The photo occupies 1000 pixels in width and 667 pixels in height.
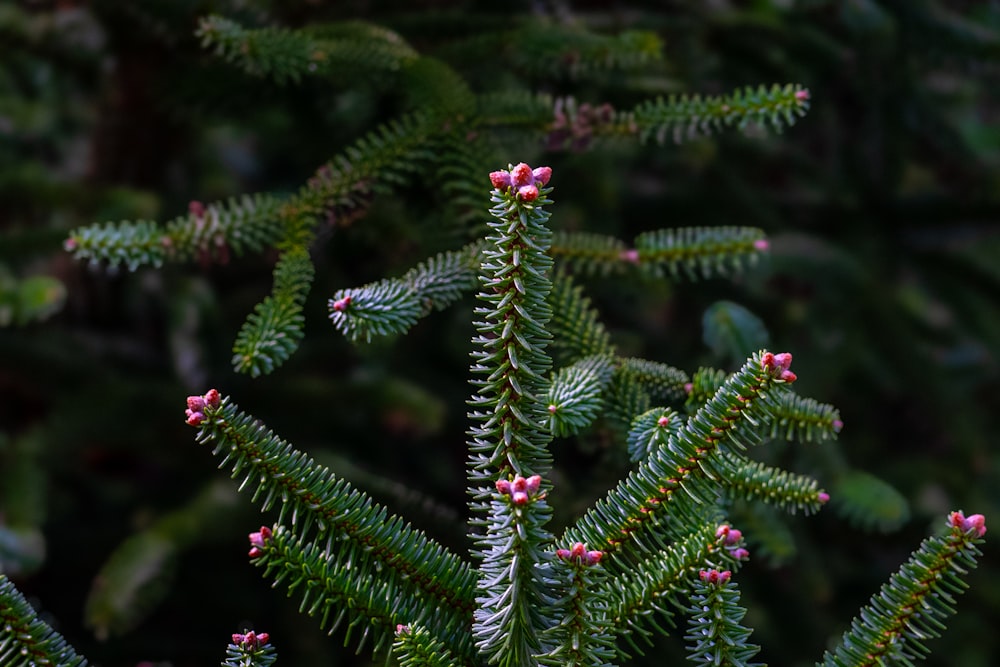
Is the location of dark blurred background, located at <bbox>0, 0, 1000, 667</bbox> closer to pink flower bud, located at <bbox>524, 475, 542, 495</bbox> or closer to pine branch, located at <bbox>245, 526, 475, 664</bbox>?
pine branch, located at <bbox>245, 526, 475, 664</bbox>

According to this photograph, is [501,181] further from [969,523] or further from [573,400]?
[969,523]

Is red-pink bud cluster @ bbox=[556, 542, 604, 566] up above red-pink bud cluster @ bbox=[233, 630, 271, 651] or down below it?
above

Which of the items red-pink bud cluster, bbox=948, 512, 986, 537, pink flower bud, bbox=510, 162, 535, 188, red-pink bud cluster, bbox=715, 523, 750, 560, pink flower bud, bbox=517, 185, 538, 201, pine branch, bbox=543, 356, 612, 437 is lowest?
pine branch, bbox=543, 356, 612, 437

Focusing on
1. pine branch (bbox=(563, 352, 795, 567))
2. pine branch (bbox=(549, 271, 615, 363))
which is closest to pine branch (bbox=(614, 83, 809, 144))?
pine branch (bbox=(549, 271, 615, 363))

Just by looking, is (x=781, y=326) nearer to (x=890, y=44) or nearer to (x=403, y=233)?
(x=890, y=44)

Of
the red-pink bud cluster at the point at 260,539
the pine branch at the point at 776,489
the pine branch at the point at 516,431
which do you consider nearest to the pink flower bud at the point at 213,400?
the red-pink bud cluster at the point at 260,539

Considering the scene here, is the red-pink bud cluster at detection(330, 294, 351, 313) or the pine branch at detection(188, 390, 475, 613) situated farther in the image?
the red-pink bud cluster at detection(330, 294, 351, 313)
